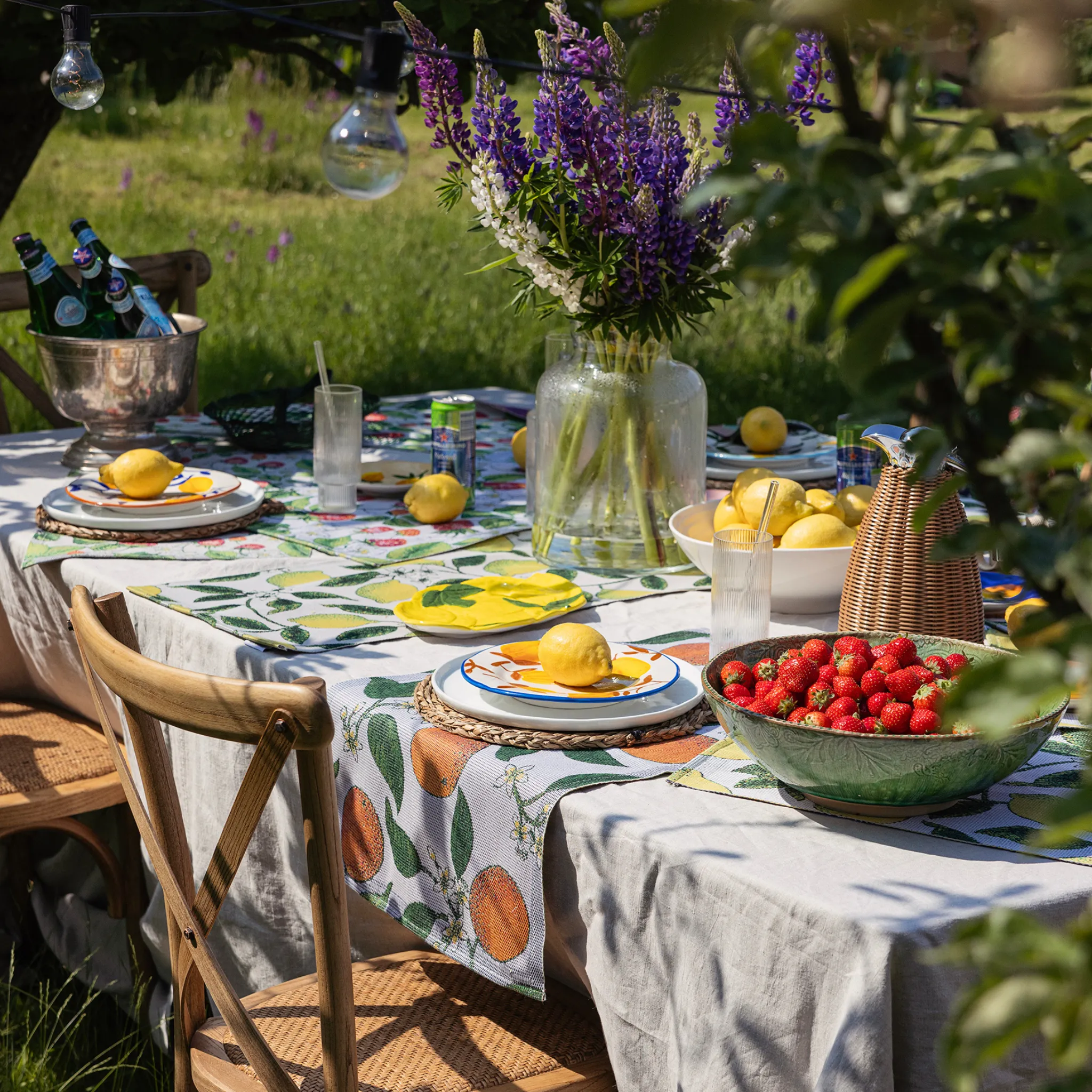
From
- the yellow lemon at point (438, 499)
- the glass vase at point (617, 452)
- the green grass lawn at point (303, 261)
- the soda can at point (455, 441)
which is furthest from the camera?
the green grass lawn at point (303, 261)

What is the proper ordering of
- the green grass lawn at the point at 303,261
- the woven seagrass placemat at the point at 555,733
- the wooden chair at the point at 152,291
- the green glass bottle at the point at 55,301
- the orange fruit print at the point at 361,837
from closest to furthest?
the woven seagrass placemat at the point at 555,733 → the orange fruit print at the point at 361,837 → the green glass bottle at the point at 55,301 → the wooden chair at the point at 152,291 → the green grass lawn at the point at 303,261

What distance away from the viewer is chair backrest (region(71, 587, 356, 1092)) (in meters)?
1.11

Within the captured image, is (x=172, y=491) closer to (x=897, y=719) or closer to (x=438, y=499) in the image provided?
(x=438, y=499)

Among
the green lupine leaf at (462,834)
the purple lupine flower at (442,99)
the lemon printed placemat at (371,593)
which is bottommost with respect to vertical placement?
the green lupine leaf at (462,834)

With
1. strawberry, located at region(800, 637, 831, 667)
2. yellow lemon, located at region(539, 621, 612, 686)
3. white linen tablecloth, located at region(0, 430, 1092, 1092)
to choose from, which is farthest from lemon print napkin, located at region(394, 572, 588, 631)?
strawberry, located at region(800, 637, 831, 667)

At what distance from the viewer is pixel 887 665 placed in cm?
118

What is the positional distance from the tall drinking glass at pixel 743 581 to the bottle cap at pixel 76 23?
3.91 feet

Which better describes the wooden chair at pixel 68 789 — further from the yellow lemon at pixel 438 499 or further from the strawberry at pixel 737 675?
the strawberry at pixel 737 675

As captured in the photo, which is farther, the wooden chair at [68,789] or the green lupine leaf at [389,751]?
the wooden chair at [68,789]

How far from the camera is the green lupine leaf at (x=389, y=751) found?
1.36 metres

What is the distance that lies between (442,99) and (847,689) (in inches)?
39.2

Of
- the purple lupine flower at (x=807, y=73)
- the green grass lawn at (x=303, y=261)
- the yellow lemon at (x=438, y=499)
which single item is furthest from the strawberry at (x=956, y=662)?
the green grass lawn at (x=303, y=261)

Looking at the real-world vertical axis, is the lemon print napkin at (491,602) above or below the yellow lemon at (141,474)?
below

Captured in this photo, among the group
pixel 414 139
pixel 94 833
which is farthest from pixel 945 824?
pixel 414 139
